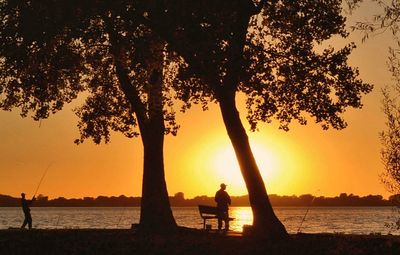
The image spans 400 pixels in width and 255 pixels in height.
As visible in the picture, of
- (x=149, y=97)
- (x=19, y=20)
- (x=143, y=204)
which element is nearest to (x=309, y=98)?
(x=149, y=97)

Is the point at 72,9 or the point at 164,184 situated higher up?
the point at 72,9

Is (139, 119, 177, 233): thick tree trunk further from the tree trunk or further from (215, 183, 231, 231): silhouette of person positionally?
(215, 183, 231, 231): silhouette of person

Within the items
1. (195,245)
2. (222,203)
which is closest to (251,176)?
(195,245)

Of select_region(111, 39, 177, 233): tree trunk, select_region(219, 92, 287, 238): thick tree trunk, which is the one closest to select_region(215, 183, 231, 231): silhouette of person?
select_region(111, 39, 177, 233): tree trunk

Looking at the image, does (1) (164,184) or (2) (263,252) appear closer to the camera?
(2) (263,252)

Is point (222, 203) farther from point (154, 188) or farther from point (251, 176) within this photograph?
point (251, 176)

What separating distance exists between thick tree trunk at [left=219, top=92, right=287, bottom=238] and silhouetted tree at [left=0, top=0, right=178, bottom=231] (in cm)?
404

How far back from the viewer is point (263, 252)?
22.0 m

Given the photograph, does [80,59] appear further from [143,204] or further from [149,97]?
[143,204]

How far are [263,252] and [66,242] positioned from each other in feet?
26.4

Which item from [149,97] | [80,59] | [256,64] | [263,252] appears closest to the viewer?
[263,252]

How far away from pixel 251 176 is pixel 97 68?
12.7m

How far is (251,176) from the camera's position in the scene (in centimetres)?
2688

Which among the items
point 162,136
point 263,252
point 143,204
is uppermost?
point 162,136
